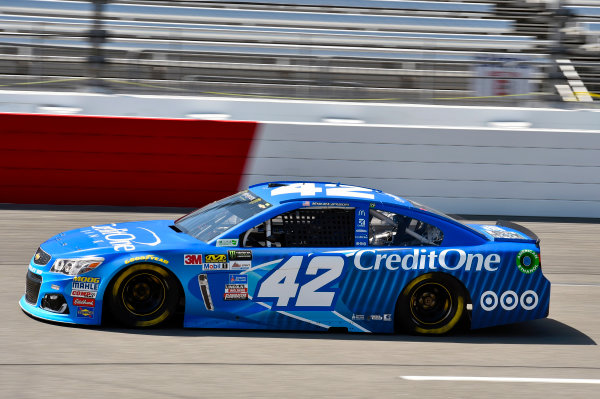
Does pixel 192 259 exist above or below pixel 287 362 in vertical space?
above

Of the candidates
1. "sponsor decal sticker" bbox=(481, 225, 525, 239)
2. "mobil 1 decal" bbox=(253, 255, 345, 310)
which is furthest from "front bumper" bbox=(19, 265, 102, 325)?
"sponsor decal sticker" bbox=(481, 225, 525, 239)

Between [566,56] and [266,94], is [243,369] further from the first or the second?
[566,56]

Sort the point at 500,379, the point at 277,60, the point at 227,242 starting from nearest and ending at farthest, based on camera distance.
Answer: the point at 500,379
the point at 227,242
the point at 277,60

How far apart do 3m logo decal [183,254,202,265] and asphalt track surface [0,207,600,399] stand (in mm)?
544

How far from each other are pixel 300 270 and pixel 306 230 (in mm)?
345

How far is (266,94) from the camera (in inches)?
501

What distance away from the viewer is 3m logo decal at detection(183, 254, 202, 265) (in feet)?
20.2

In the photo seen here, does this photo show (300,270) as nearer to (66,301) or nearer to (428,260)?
(428,260)

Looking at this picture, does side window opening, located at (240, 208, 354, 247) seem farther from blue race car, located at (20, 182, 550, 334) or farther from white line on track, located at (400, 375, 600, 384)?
white line on track, located at (400, 375, 600, 384)

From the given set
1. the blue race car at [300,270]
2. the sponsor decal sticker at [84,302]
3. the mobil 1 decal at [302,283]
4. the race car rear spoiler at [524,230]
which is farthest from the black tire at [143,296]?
the race car rear spoiler at [524,230]

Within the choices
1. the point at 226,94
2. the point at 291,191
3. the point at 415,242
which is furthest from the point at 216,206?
the point at 226,94

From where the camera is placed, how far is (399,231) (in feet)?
21.8

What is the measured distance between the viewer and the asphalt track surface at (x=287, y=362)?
5098mm

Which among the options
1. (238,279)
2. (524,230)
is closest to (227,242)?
(238,279)
